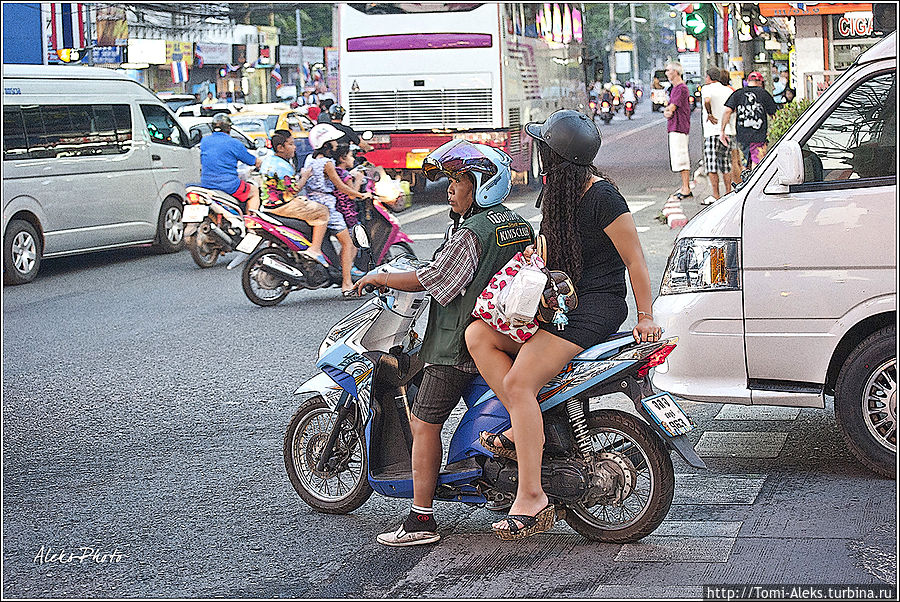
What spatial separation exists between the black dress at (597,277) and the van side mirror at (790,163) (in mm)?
1052

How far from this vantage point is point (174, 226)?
53.5ft

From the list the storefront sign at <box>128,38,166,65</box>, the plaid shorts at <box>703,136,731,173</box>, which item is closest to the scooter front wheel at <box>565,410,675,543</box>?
the plaid shorts at <box>703,136,731,173</box>

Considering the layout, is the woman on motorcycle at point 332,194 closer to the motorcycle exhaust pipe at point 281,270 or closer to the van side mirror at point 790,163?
the motorcycle exhaust pipe at point 281,270

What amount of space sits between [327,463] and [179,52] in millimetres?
44508

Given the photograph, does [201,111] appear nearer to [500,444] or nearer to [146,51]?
[146,51]

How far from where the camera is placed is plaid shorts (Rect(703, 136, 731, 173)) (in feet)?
58.1

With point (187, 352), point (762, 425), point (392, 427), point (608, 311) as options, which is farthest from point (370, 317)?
point (187, 352)

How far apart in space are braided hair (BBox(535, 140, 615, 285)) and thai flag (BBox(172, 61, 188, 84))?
4425cm

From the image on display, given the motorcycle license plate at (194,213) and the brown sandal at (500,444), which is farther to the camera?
the motorcycle license plate at (194,213)

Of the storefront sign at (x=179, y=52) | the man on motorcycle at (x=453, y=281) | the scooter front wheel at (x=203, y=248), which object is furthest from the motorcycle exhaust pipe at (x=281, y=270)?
the storefront sign at (x=179, y=52)

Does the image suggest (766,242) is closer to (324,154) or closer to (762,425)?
(762,425)

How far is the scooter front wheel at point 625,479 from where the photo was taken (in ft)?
15.5

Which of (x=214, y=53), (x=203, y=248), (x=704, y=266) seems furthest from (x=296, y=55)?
(x=704, y=266)
